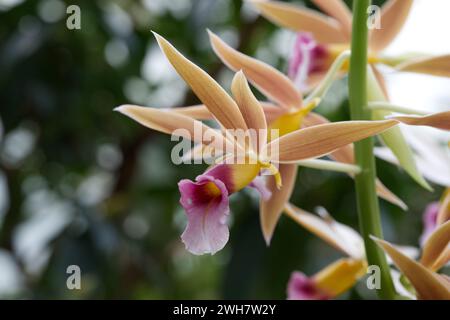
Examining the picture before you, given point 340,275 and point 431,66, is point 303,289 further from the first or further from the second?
point 431,66

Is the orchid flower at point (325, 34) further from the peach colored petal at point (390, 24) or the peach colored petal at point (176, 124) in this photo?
the peach colored petal at point (176, 124)

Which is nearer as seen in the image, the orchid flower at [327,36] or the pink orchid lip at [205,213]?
the pink orchid lip at [205,213]

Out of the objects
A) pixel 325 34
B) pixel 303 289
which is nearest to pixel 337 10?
pixel 325 34

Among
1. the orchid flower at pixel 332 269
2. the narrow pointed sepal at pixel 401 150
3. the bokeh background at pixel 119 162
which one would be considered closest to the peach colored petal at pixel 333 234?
the orchid flower at pixel 332 269

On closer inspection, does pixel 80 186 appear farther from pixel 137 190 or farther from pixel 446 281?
pixel 446 281

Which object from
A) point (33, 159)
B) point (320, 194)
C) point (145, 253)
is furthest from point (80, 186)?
point (320, 194)

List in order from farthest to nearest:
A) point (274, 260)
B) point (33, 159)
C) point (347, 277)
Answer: point (33, 159) → point (274, 260) → point (347, 277)
